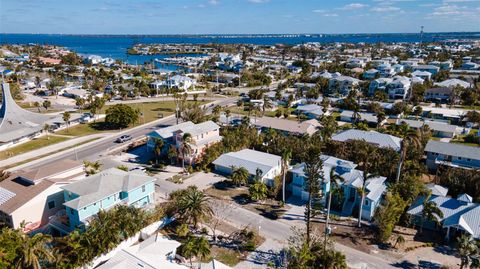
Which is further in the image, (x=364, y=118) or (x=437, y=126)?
(x=364, y=118)

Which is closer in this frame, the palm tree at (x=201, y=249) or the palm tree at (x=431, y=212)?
the palm tree at (x=201, y=249)

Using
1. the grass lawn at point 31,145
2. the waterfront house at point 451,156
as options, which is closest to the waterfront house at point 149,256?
the waterfront house at point 451,156

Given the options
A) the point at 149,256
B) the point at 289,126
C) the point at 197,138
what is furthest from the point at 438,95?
the point at 149,256

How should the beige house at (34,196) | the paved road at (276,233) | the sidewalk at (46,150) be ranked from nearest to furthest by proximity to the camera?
the paved road at (276,233)
the beige house at (34,196)
the sidewalk at (46,150)

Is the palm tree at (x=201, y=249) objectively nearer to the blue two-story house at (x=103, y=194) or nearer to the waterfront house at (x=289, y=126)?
the blue two-story house at (x=103, y=194)

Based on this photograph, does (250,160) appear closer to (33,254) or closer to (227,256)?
→ (227,256)
